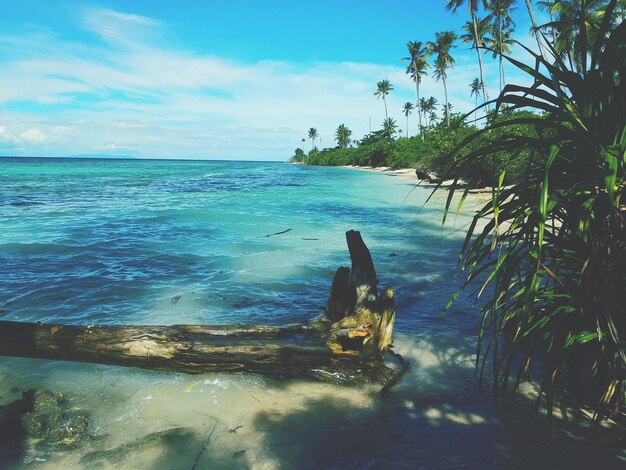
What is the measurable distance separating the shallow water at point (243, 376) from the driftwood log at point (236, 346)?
0.24 meters

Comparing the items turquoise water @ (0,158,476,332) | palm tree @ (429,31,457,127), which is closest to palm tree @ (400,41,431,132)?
palm tree @ (429,31,457,127)

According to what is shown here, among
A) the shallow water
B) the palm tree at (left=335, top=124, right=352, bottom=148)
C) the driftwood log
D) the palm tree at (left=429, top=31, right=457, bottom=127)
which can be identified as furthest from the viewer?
the palm tree at (left=335, top=124, right=352, bottom=148)

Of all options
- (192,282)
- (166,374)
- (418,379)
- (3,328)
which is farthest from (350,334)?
(192,282)

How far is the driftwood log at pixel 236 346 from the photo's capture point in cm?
373

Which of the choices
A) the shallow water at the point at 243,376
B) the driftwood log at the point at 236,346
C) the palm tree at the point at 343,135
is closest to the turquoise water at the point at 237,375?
the shallow water at the point at 243,376

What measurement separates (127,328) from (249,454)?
1840 mm

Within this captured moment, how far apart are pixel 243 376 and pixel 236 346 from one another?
0.46 meters

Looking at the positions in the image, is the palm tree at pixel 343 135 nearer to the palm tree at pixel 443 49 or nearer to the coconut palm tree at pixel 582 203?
the palm tree at pixel 443 49

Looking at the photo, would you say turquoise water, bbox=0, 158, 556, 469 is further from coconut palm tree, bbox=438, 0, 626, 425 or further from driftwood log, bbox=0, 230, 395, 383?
coconut palm tree, bbox=438, 0, 626, 425

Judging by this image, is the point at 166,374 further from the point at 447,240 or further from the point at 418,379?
the point at 447,240

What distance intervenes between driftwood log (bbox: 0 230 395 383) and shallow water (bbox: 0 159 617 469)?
241 millimetres

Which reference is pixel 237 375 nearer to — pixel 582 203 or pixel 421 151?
pixel 582 203

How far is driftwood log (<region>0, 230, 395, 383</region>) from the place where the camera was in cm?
373

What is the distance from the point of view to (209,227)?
14.2 m
